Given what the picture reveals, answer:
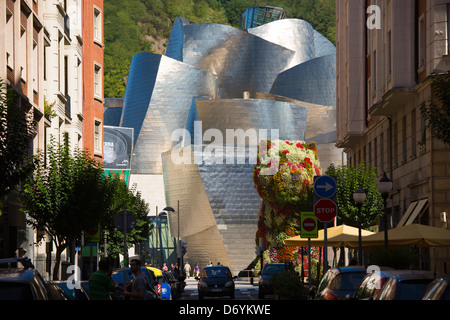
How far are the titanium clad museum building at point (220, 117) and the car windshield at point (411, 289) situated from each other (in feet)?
245

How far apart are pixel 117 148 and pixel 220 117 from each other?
603 inches

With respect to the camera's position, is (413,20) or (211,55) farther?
(211,55)

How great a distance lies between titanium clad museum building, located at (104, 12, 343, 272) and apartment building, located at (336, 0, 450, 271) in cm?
3706

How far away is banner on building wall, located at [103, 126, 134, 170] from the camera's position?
8288 centimetres

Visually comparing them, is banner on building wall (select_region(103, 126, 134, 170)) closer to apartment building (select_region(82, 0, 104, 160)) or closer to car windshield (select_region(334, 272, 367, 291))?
apartment building (select_region(82, 0, 104, 160))

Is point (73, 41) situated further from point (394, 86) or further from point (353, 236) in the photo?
point (353, 236)

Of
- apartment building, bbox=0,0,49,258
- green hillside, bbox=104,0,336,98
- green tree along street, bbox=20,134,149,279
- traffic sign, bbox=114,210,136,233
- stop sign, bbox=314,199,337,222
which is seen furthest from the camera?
green hillside, bbox=104,0,336,98

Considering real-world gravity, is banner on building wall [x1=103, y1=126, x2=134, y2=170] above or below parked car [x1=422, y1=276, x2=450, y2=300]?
above

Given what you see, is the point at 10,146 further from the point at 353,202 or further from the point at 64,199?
the point at 353,202

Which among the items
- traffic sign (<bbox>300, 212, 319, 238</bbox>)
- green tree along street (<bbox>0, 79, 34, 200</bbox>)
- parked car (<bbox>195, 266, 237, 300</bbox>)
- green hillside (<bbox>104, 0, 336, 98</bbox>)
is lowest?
parked car (<bbox>195, 266, 237, 300</bbox>)

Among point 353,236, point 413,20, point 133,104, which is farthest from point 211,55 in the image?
point 353,236

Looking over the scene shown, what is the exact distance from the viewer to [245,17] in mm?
150125

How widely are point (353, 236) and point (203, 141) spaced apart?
73385mm

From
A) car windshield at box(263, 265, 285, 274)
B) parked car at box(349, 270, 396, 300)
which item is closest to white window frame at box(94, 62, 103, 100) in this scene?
car windshield at box(263, 265, 285, 274)
